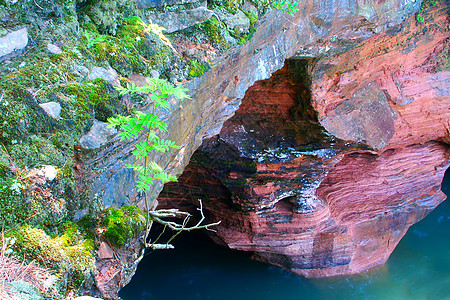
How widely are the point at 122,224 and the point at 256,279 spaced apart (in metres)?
5.67

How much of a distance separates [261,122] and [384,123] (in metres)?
2.00

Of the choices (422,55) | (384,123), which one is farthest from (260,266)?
(422,55)

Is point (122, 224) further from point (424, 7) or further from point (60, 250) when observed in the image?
point (424, 7)

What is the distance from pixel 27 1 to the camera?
1.82 m

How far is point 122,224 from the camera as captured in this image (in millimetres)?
1655

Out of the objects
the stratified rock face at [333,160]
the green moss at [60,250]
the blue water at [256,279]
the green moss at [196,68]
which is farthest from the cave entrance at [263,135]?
the green moss at [60,250]

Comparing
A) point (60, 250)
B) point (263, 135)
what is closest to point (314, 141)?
point (263, 135)

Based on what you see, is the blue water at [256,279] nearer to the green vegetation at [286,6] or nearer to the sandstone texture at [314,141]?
the sandstone texture at [314,141]

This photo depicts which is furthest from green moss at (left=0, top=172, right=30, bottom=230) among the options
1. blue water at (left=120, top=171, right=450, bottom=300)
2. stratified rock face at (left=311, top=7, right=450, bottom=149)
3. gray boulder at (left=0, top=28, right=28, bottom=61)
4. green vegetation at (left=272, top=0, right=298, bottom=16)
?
blue water at (left=120, top=171, right=450, bottom=300)

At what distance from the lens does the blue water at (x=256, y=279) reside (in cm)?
640

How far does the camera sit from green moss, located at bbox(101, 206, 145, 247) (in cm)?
160

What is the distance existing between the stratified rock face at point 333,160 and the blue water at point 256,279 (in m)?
0.31

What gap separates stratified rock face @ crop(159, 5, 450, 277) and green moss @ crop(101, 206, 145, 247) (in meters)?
3.29

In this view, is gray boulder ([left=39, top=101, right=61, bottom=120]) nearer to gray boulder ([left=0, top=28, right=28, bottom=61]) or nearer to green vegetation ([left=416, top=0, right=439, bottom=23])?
gray boulder ([left=0, top=28, right=28, bottom=61])
